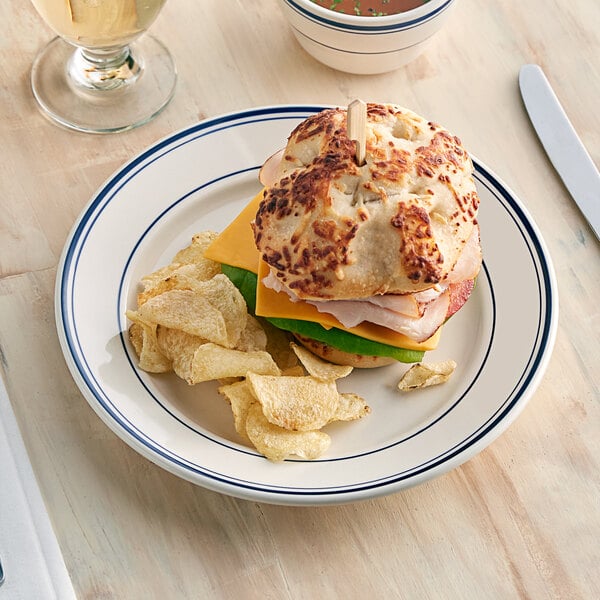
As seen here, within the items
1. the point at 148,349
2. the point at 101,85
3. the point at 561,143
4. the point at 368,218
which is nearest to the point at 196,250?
the point at 148,349

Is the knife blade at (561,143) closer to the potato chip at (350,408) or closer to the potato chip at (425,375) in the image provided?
the potato chip at (425,375)

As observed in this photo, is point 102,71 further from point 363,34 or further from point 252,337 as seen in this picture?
point 252,337

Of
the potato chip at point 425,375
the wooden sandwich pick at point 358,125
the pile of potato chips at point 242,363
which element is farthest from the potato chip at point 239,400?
the wooden sandwich pick at point 358,125

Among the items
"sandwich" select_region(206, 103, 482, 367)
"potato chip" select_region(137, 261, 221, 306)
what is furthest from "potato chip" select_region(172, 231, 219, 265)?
"sandwich" select_region(206, 103, 482, 367)

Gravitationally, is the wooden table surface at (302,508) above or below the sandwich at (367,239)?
below

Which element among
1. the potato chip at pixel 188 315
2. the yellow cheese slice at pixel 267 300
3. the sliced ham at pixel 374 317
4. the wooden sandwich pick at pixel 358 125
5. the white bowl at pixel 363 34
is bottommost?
the potato chip at pixel 188 315

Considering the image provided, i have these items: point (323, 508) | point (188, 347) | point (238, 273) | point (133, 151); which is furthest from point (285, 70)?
point (323, 508)

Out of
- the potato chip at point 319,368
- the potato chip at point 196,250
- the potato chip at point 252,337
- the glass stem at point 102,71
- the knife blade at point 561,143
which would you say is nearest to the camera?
the potato chip at point 319,368
